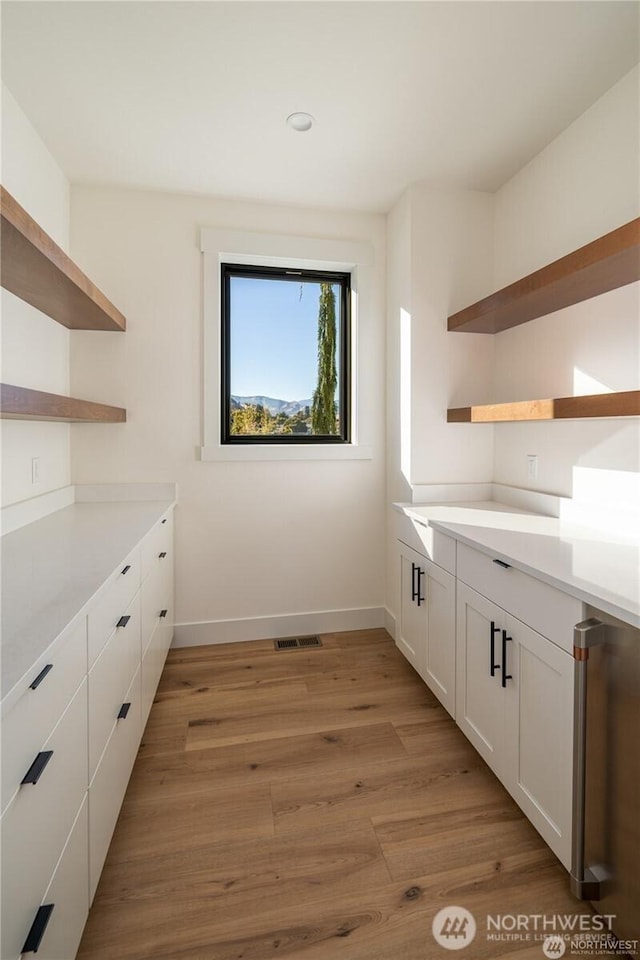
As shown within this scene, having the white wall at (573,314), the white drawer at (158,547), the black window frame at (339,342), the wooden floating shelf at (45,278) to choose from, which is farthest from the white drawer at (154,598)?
the white wall at (573,314)

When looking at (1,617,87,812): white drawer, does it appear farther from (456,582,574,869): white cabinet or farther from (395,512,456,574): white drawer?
(395,512,456,574): white drawer

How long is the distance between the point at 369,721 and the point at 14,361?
85.4 inches

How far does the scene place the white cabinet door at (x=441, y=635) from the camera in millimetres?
1957

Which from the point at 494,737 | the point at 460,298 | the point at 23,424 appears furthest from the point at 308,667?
the point at 460,298

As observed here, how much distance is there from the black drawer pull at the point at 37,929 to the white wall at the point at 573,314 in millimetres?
2092

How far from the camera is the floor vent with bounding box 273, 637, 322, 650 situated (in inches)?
110

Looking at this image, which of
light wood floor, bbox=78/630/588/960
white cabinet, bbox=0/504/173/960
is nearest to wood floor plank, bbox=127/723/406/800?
light wood floor, bbox=78/630/588/960

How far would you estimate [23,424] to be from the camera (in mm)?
2074

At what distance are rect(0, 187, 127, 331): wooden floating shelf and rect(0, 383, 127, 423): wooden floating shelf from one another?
1.39ft

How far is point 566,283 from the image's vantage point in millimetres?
1798

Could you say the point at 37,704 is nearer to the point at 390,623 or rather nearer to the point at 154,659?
the point at 154,659

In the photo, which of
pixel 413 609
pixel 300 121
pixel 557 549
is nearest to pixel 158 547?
pixel 413 609

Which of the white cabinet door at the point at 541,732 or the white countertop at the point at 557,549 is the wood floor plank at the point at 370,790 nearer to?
the white cabinet door at the point at 541,732

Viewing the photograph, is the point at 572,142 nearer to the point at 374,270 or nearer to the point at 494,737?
the point at 374,270
